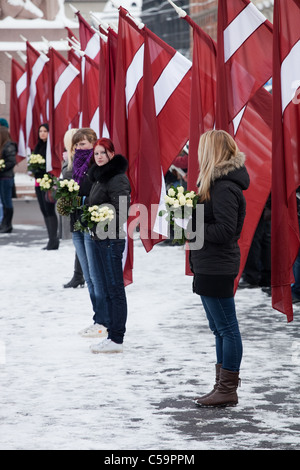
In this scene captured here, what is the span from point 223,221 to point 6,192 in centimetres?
1192

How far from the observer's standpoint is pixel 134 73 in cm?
973

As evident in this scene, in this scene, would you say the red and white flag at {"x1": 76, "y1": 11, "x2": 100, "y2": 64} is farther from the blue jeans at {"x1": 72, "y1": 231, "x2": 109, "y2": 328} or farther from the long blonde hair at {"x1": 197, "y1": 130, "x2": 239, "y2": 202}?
the long blonde hair at {"x1": 197, "y1": 130, "x2": 239, "y2": 202}

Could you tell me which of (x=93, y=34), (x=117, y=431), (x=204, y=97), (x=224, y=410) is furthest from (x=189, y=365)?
(x=93, y=34)

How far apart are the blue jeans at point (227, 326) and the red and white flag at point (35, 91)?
10921 millimetres

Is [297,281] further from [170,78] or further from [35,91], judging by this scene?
[35,91]

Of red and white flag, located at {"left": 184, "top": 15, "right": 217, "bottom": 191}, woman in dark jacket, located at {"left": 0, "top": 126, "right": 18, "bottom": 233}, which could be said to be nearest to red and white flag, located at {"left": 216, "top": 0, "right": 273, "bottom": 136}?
red and white flag, located at {"left": 184, "top": 15, "right": 217, "bottom": 191}

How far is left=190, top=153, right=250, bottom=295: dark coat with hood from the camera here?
596cm

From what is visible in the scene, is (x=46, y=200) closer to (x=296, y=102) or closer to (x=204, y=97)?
(x=204, y=97)

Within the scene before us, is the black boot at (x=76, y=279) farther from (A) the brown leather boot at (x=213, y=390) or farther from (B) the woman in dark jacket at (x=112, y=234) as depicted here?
(A) the brown leather boot at (x=213, y=390)

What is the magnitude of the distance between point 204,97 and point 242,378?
10.6 ft

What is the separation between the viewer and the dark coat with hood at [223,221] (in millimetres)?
5965

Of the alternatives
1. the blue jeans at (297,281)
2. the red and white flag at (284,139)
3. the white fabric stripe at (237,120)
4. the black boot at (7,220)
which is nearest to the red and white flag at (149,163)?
the white fabric stripe at (237,120)

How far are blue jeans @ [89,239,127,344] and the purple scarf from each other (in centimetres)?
86
